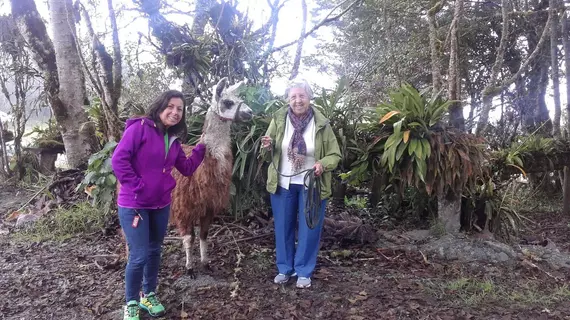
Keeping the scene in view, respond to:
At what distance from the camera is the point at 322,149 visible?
12.2 ft

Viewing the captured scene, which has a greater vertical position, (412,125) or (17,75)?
(17,75)

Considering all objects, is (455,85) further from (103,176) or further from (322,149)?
(103,176)

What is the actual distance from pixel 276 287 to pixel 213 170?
3.79 ft

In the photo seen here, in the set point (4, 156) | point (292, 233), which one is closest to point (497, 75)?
point (292, 233)

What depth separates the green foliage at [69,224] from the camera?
18.9 feet

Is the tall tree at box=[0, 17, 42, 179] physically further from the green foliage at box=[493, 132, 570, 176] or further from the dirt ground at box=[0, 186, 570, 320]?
the green foliage at box=[493, 132, 570, 176]

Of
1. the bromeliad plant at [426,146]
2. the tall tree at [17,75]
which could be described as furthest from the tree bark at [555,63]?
the tall tree at [17,75]

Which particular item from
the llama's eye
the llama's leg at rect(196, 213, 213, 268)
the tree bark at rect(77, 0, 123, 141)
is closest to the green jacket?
the llama's eye

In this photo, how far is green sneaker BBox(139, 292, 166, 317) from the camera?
10.9ft

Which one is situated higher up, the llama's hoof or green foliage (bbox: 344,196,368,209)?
green foliage (bbox: 344,196,368,209)

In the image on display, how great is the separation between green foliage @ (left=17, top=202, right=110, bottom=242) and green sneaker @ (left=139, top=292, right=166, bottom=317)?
263 cm

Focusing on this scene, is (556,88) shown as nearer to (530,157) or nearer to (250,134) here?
(530,157)

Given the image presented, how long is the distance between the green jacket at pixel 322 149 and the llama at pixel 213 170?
285 mm

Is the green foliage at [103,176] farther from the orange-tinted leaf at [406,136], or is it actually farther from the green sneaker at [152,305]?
the orange-tinted leaf at [406,136]
